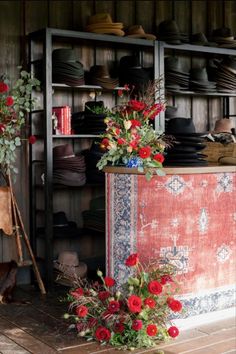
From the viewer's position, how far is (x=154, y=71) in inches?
249

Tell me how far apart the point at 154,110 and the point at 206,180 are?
0.65 m

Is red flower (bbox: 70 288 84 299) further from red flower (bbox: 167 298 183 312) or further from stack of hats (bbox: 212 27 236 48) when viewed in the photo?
stack of hats (bbox: 212 27 236 48)

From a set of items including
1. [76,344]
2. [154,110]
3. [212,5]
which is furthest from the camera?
[212,5]

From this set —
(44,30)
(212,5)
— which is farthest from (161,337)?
(212,5)

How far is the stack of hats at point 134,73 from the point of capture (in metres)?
6.26

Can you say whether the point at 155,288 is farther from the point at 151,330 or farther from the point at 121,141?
the point at 121,141

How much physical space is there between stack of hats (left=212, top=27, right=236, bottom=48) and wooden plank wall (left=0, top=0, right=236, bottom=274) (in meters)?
0.33

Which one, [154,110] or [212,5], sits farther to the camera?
[212,5]

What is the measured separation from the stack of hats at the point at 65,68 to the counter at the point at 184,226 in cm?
159

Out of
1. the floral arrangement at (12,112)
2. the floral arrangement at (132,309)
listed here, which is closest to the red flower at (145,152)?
the floral arrangement at (132,309)

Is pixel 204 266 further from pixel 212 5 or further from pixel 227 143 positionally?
pixel 212 5

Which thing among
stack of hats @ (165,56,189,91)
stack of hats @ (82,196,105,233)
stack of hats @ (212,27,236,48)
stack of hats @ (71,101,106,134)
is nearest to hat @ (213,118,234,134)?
stack of hats @ (165,56,189,91)

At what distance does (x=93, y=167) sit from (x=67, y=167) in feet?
0.99

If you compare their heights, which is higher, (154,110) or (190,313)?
(154,110)
